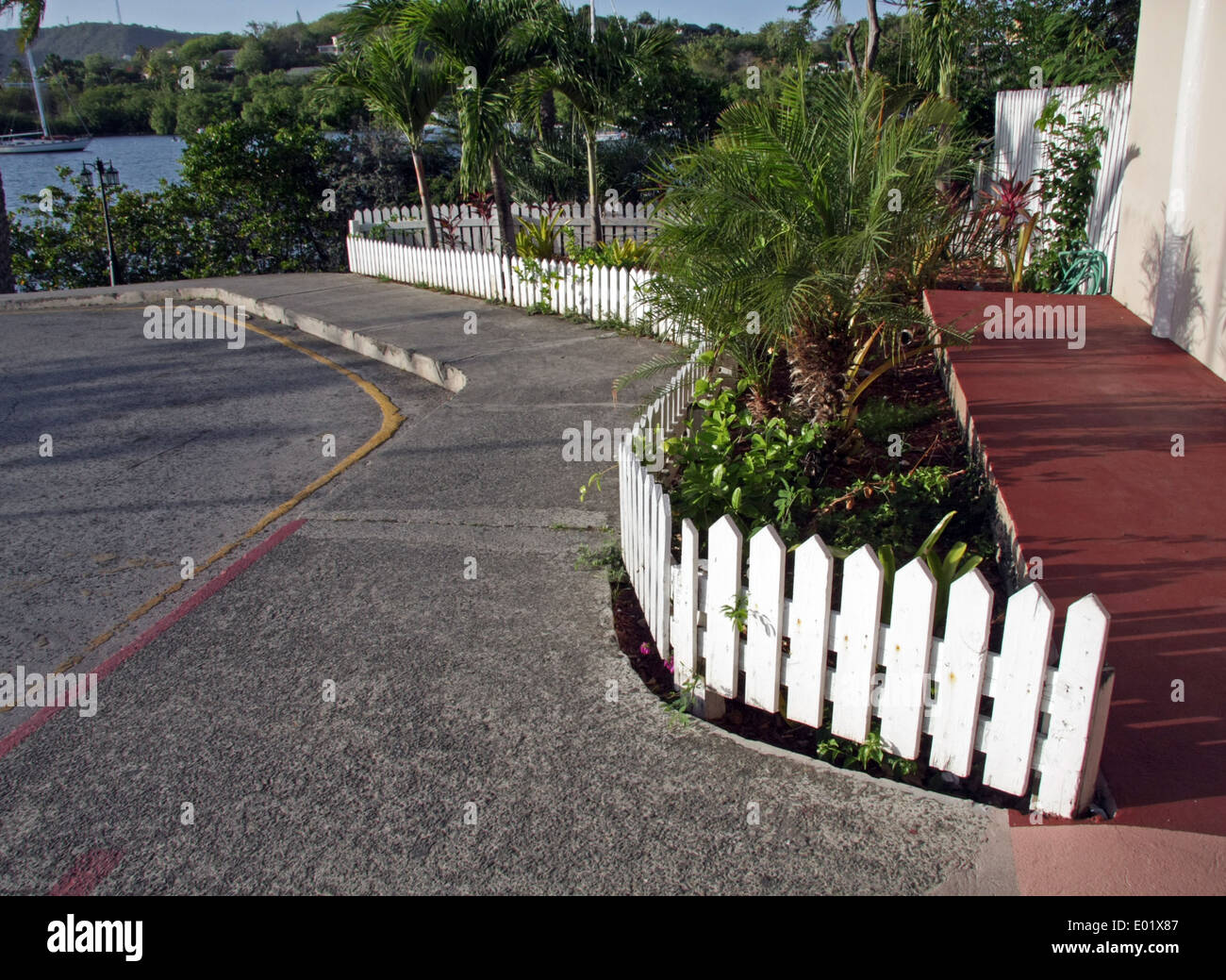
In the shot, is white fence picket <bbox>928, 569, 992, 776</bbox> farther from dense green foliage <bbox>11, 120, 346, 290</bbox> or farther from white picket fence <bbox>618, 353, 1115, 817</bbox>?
dense green foliage <bbox>11, 120, 346, 290</bbox>

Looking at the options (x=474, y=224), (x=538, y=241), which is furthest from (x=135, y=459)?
(x=474, y=224)

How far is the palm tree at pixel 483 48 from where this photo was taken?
12719 millimetres

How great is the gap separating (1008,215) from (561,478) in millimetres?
6832

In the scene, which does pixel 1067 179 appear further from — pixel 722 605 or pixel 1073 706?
pixel 1073 706

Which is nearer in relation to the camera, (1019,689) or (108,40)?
(1019,689)

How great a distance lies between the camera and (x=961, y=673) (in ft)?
9.36

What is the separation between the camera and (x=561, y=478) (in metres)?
5.90

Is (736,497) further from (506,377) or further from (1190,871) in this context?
(506,377)

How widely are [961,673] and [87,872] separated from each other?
8.76 feet

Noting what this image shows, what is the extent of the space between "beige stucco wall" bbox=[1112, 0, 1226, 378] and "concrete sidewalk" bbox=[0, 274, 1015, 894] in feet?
15.6

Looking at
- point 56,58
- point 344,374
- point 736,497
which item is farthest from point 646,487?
point 56,58

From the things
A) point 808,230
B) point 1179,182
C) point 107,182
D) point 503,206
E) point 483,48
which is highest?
point 483,48

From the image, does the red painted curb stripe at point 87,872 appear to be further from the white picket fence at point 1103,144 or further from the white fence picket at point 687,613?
the white picket fence at point 1103,144

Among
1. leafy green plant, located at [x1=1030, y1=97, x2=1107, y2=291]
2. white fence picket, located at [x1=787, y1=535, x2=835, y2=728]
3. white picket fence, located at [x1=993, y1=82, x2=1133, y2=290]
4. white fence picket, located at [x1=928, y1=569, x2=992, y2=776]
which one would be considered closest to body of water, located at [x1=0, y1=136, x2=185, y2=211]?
white picket fence, located at [x1=993, y1=82, x2=1133, y2=290]
